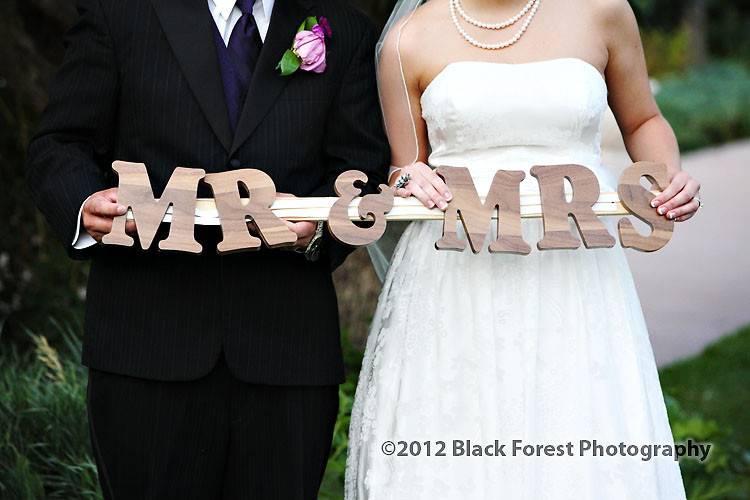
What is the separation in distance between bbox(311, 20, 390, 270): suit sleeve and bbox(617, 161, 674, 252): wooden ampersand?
64 centimetres

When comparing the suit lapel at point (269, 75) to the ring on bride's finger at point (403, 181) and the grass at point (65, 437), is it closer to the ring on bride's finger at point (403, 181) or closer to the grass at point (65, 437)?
the ring on bride's finger at point (403, 181)

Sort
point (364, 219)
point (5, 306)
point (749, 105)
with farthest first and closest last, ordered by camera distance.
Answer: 1. point (749, 105)
2. point (5, 306)
3. point (364, 219)

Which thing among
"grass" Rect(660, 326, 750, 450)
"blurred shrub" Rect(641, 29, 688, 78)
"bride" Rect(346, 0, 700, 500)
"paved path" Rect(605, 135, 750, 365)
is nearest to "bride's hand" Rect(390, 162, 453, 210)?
"bride" Rect(346, 0, 700, 500)

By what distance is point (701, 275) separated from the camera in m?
9.50

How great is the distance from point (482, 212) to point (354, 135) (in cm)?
43

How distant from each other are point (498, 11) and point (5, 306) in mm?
3379

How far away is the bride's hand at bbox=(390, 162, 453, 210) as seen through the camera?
2.78 metres

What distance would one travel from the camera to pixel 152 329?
2846 millimetres

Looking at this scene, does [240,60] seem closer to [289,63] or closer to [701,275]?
[289,63]

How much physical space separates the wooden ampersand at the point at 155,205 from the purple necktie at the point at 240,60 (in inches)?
10.6

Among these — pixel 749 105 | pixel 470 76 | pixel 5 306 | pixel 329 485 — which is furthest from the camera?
pixel 749 105

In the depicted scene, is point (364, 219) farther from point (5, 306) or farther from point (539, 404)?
point (5, 306)

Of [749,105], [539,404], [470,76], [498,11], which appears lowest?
[539,404]

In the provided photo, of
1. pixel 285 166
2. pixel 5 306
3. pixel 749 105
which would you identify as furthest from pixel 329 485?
pixel 749 105
